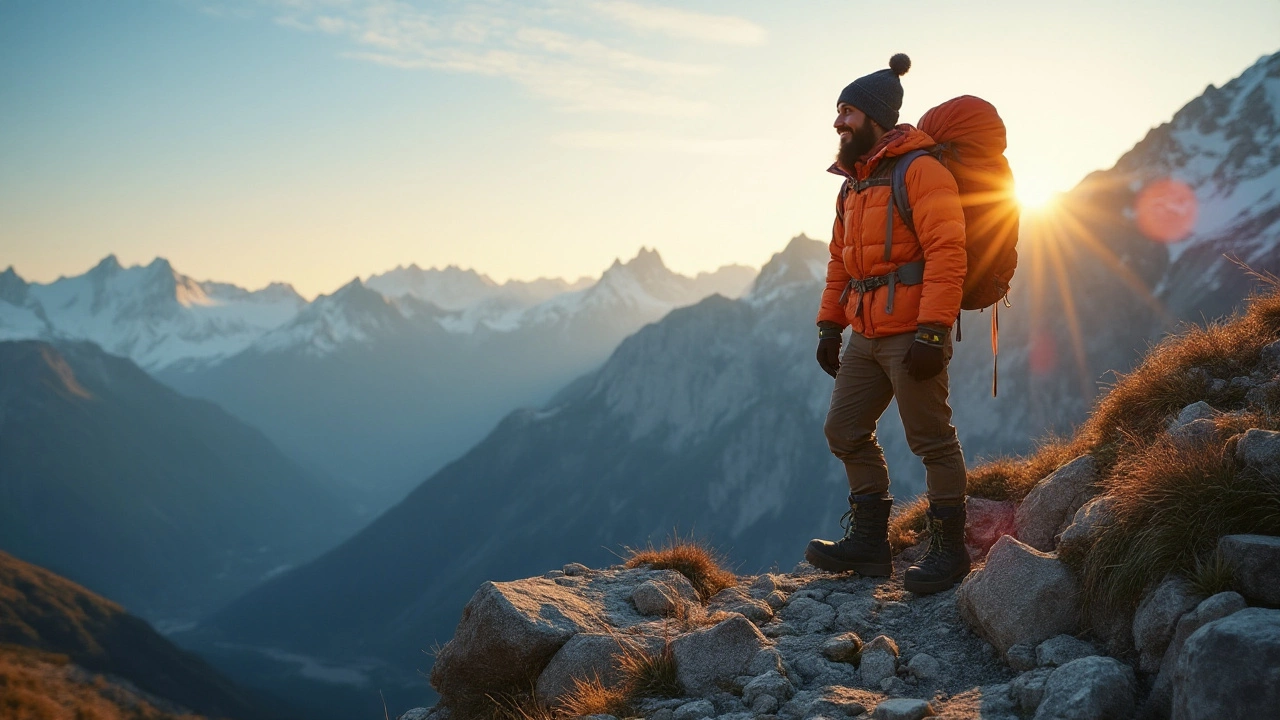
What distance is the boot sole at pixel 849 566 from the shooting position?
880cm

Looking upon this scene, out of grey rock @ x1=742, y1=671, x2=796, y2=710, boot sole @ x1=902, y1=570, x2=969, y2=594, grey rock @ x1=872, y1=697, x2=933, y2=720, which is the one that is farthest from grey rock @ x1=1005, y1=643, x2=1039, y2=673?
boot sole @ x1=902, y1=570, x2=969, y2=594

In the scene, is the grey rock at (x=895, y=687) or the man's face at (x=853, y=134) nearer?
the grey rock at (x=895, y=687)

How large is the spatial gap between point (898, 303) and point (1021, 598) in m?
2.78

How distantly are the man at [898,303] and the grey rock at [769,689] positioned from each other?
2.21 metres

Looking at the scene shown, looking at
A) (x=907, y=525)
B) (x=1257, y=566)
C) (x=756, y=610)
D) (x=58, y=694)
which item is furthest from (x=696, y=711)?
(x=58, y=694)

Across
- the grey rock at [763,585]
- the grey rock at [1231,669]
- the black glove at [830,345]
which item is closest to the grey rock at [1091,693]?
the grey rock at [1231,669]

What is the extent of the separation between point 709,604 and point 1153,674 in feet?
15.0

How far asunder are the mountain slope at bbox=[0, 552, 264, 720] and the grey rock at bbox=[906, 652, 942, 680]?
442 ft

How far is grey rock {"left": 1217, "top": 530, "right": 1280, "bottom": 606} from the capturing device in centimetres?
467

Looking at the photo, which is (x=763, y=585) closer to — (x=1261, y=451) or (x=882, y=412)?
(x=882, y=412)

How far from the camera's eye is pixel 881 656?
20.5ft

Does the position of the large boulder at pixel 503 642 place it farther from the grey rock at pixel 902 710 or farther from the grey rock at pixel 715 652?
the grey rock at pixel 902 710

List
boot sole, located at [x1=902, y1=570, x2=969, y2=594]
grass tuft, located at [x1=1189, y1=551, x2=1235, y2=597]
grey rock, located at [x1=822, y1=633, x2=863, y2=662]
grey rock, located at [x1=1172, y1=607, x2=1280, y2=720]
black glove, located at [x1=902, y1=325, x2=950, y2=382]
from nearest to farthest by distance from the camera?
1. grey rock, located at [x1=1172, y1=607, x2=1280, y2=720]
2. grass tuft, located at [x1=1189, y1=551, x2=1235, y2=597]
3. grey rock, located at [x1=822, y1=633, x2=863, y2=662]
4. black glove, located at [x1=902, y1=325, x2=950, y2=382]
5. boot sole, located at [x1=902, y1=570, x2=969, y2=594]

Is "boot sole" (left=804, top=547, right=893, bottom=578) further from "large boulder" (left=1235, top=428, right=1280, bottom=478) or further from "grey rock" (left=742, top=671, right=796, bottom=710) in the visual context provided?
"large boulder" (left=1235, top=428, right=1280, bottom=478)
